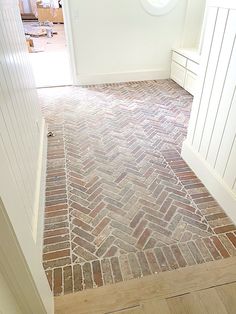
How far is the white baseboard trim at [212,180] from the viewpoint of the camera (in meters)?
2.04

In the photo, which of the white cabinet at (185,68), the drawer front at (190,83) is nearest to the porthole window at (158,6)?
the white cabinet at (185,68)

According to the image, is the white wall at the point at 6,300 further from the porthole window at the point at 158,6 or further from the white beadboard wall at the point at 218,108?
the porthole window at the point at 158,6

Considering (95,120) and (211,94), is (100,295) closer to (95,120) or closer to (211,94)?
(211,94)

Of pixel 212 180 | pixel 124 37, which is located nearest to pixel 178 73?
pixel 124 37

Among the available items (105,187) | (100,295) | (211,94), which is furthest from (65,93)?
(100,295)

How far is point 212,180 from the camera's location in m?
2.26

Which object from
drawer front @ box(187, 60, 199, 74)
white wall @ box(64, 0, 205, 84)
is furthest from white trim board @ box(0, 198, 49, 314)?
white wall @ box(64, 0, 205, 84)

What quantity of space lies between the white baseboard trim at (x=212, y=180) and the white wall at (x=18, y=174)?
1545 mm

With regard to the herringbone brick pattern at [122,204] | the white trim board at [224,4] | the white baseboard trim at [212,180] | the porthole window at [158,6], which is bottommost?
the herringbone brick pattern at [122,204]

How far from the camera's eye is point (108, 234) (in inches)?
76.2

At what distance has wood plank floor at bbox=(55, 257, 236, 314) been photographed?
1.47 m

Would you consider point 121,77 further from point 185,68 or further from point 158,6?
point 158,6

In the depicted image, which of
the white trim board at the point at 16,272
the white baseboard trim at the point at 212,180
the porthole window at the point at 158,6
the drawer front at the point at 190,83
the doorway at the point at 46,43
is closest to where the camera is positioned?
the white trim board at the point at 16,272

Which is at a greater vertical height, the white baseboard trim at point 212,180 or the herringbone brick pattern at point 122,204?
the white baseboard trim at point 212,180
